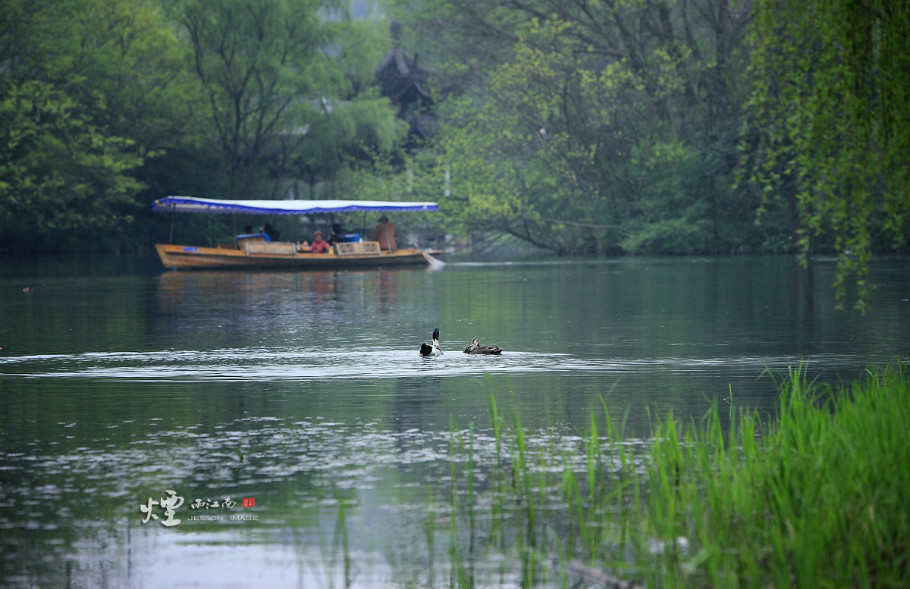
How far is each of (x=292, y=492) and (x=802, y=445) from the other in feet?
11.8

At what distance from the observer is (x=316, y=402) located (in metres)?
14.1

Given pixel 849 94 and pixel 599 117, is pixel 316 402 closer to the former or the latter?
pixel 849 94

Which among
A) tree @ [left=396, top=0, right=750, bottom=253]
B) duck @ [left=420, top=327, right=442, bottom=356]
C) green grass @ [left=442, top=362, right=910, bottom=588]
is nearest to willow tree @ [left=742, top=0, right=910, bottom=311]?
green grass @ [left=442, top=362, right=910, bottom=588]

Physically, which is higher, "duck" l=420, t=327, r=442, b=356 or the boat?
the boat

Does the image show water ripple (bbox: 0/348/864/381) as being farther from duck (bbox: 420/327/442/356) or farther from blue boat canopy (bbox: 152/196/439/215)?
blue boat canopy (bbox: 152/196/439/215)

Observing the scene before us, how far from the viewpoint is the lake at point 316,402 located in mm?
8055

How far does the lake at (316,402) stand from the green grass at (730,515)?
1.26 feet

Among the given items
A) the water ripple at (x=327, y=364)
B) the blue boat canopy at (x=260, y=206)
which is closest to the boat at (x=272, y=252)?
the blue boat canopy at (x=260, y=206)

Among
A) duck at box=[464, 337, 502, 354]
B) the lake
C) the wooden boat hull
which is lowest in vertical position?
the lake

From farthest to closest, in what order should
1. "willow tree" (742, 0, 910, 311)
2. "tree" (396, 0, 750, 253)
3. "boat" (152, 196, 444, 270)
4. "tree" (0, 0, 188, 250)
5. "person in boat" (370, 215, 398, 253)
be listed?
"tree" (0, 0, 188, 250), "tree" (396, 0, 750, 253), "person in boat" (370, 215, 398, 253), "boat" (152, 196, 444, 270), "willow tree" (742, 0, 910, 311)

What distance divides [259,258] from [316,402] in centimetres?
3903

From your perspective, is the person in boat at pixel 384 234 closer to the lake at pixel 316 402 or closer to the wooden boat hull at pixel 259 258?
the wooden boat hull at pixel 259 258

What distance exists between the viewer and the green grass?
22.2ft

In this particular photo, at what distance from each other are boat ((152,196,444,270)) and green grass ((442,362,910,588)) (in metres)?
43.2
